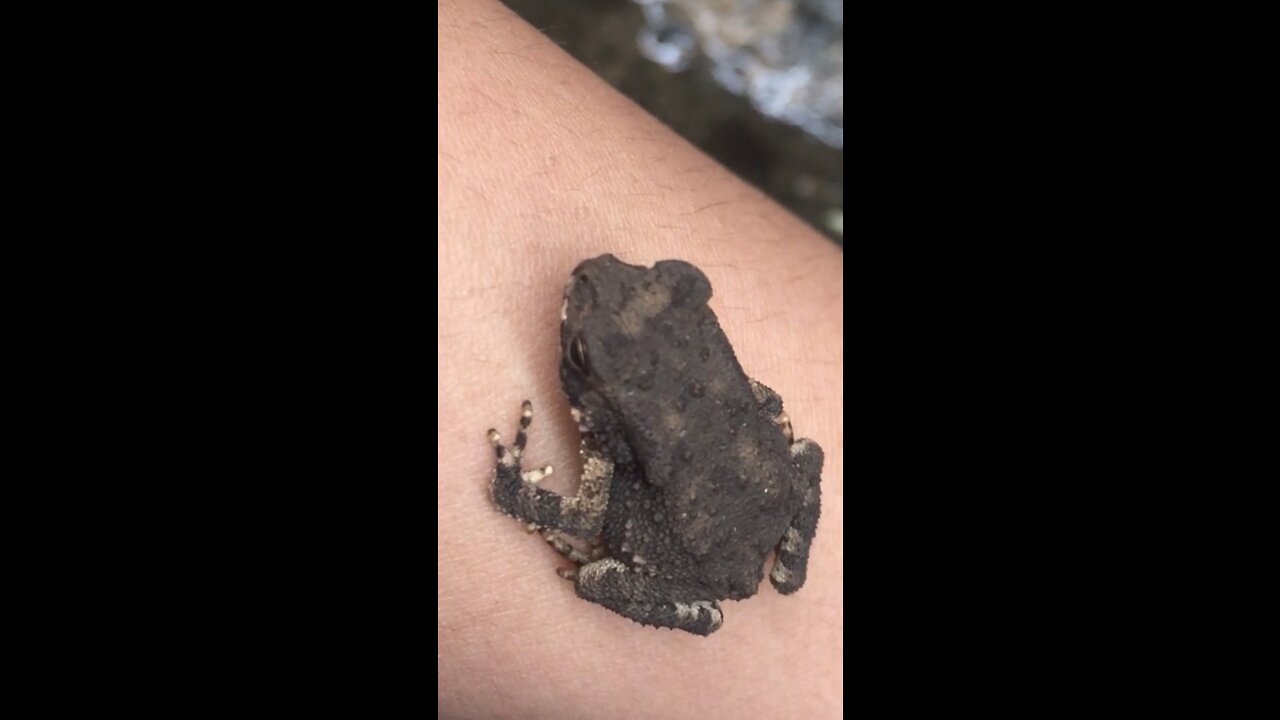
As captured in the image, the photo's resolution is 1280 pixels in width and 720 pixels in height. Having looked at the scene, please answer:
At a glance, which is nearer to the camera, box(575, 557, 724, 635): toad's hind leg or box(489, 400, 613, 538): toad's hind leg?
box(489, 400, 613, 538): toad's hind leg

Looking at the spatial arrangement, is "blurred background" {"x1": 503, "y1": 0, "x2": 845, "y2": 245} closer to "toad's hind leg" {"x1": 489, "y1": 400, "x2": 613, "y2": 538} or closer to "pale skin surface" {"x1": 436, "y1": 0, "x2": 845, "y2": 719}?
"pale skin surface" {"x1": 436, "y1": 0, "x2": 845, "y2": 719}

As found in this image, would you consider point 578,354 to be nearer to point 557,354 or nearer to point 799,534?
point 557,354

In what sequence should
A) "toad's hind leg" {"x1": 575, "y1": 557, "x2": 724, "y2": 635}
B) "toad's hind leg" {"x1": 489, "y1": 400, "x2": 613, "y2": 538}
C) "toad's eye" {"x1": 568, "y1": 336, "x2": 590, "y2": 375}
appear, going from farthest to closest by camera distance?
1. "toad's hind leg" {"x1": 575, "y1": 557, "x2": 724, "y2": 635}
2. "toad's hind leg" {"x1": 489, "y1": 400, "x2": 613, "y2": 538}
3. "toad's eye" {"x1": 568, "y1": 336, "x2": 590, "y2": 375}

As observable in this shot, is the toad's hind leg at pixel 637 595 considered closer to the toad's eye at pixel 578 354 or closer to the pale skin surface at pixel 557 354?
the pale skin surface at pixel 557 354

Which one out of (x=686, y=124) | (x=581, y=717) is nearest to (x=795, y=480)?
(x=581, y=717)

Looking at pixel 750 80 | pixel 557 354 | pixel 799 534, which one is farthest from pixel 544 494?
pixel 750 80

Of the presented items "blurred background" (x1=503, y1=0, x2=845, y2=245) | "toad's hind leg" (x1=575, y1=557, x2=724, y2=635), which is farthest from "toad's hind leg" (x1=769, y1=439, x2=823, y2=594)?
"blurred background" (x1=503, y1=0, x2=845, y2=245)
